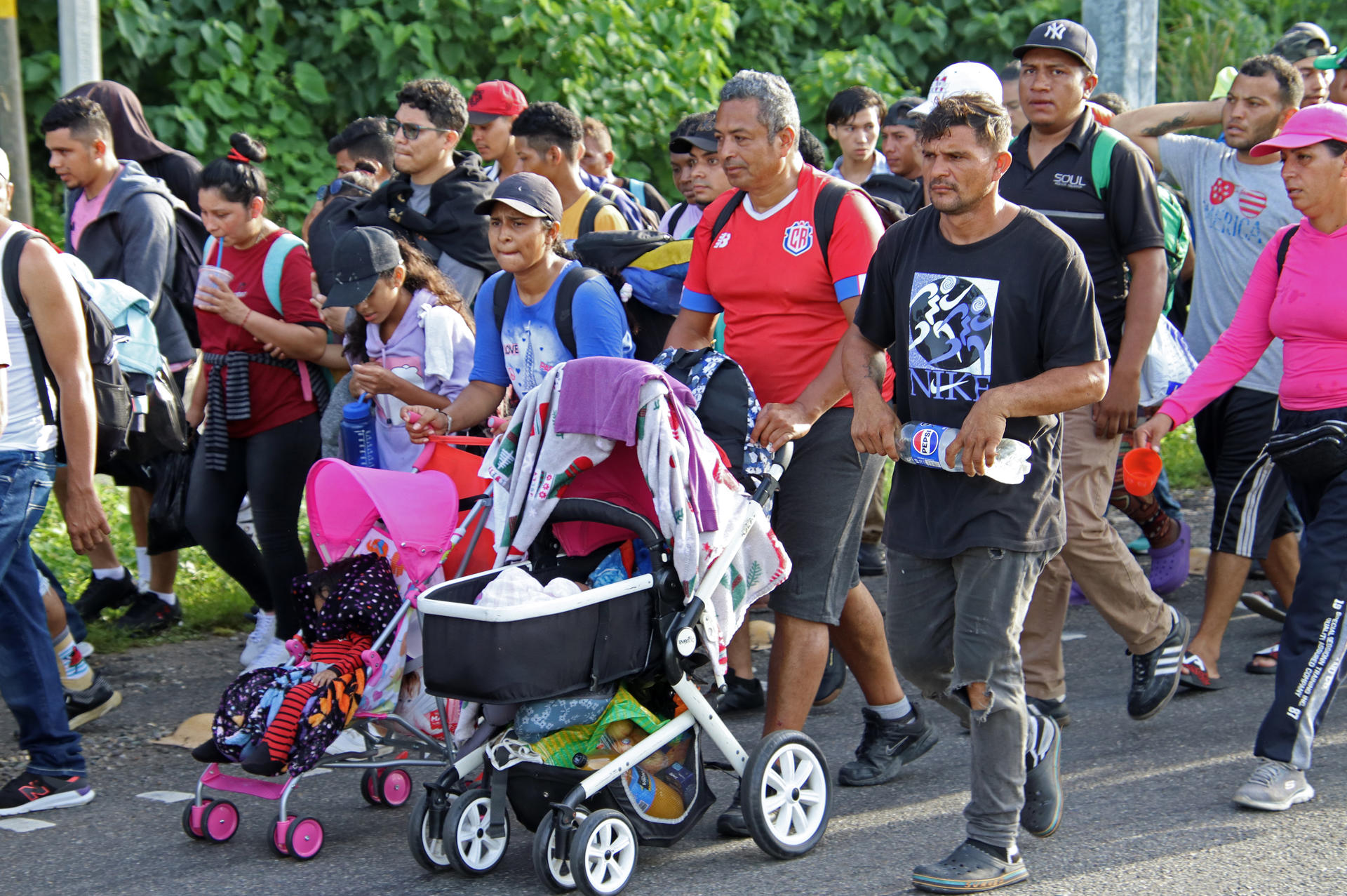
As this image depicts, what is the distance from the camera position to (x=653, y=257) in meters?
5.44

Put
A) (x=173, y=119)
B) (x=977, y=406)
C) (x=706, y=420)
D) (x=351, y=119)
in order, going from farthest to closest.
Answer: (x=351, y=119), (x=173, y=119), (x=706, y=420), (x=977, y=406)

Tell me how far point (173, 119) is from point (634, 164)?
346 centimetres

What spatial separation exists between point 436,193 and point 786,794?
3.56m

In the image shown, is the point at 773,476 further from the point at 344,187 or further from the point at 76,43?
the point at 76,43

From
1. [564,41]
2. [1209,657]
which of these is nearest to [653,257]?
[1209,657]

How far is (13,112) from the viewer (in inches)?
276

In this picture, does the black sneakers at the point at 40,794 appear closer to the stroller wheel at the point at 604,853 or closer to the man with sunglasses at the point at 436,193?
the stroller wheel at the point at 604,853

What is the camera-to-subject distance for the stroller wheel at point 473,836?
12.7 feet

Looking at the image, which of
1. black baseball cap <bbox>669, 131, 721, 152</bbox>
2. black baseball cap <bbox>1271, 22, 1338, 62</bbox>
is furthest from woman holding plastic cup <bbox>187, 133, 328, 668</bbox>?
black baseball cap <bbox>1271, 22, 1338, 62</bbox>

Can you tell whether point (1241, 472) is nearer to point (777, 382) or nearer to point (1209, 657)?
point (1209, 657)

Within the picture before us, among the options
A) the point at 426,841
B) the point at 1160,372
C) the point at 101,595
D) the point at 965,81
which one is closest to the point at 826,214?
the point at 965,81

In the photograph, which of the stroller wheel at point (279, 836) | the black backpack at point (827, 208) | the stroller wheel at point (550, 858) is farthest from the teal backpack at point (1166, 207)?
the stroller wheel at point (279, 836)

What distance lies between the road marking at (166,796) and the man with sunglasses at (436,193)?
259cm

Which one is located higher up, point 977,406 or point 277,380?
point 977,406
